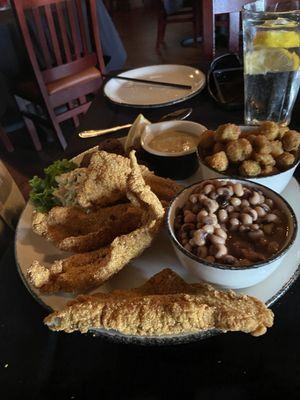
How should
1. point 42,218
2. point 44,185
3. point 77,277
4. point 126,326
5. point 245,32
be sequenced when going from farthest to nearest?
point 245,32, point 44,185, point 42,218, point 77,277, point 126,326

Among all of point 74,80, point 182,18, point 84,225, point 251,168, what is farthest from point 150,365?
point 182,18

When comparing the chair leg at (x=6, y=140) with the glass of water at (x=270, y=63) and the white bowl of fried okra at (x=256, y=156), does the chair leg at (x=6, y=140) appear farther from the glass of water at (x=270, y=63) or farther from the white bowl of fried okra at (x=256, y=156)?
the white bowl of fried okra at (x=256, y=156)

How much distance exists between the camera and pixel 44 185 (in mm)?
962

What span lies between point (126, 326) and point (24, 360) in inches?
9.1

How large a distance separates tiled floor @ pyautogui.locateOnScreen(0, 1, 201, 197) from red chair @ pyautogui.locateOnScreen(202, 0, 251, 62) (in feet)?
0.37

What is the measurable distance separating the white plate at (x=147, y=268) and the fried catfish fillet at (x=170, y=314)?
0.04m

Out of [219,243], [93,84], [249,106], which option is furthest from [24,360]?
[93,84]

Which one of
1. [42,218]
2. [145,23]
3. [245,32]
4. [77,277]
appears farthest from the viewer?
[145,23]

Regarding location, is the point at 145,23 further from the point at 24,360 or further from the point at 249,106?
the point at 24,360

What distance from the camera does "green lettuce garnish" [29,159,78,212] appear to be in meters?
0.93

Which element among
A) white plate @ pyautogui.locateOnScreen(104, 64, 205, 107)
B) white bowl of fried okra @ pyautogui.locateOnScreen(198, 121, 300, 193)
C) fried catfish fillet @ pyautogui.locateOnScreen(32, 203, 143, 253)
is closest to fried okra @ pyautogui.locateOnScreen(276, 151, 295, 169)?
white bowl of fried okra @ pyautogui.locateOnScreen(198, 121, 300, 193)

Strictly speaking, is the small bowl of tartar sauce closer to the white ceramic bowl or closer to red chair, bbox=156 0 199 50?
the white ceramic bowl

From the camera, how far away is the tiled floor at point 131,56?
2.51 meters

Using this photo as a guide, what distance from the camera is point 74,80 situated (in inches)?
93.1
